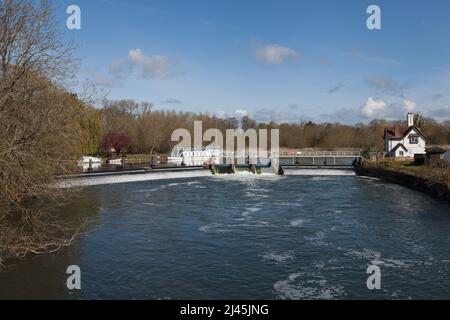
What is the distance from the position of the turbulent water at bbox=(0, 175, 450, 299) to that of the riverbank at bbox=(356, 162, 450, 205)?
128 centimetres

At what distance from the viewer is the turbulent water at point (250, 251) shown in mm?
13125

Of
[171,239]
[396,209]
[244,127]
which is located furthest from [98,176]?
[244,127]

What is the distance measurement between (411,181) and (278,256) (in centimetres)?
2601

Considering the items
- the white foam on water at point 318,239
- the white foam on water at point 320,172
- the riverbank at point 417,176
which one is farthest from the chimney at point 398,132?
the white foam on water at point 318,239

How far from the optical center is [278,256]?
16.6 m

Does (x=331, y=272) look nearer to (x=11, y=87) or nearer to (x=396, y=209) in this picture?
(x=11, y=87)

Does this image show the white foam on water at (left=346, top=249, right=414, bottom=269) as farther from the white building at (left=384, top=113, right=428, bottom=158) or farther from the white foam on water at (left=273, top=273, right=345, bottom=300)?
the white building at (left=384, top=113, right=428, bottom=158)

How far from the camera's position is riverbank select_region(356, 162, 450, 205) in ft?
102

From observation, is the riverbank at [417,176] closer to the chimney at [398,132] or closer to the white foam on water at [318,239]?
the chimney at [398,132]

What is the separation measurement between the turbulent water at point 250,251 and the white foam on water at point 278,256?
0.12ft

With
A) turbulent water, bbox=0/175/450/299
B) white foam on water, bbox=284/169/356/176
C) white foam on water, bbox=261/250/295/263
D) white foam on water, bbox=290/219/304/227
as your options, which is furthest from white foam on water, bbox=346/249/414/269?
white foam on water, bbox=284/169/356/176

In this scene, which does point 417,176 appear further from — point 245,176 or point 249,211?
point 245,176

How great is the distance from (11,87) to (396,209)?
22.9m
